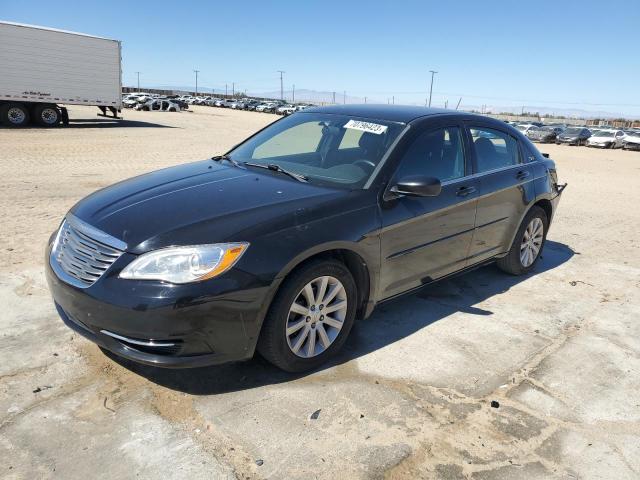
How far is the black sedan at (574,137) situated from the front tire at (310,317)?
36.7 m

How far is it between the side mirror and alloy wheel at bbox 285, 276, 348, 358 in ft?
2.58

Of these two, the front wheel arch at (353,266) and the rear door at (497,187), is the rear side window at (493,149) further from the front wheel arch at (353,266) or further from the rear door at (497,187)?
the front wheel arch at (353,266)

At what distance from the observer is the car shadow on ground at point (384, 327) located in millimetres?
3186

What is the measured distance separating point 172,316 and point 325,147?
6.82 feet

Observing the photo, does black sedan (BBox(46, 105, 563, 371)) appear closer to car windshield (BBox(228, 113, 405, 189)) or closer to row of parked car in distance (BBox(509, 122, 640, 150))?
car windshield (BBox(228, 113, 405, 189))

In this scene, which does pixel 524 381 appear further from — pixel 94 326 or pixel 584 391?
pixel 94 326

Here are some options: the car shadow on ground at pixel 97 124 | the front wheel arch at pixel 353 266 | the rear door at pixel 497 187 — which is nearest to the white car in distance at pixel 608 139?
the car shadow on ground at pixel 97 124

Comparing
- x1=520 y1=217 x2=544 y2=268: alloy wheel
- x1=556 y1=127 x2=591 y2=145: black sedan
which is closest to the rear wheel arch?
x1=520 y1=217 x2=544 y2=268: alloy wheel

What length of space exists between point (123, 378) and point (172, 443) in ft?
2.42

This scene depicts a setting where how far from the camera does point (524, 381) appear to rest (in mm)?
3436

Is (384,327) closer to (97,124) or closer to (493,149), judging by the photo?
(493,149)

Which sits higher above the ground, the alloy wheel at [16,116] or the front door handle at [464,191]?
the front door handle at [464,191]

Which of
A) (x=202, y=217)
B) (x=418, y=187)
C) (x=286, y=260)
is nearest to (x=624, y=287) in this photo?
(x=418, y=187)

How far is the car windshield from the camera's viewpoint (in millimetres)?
3752
